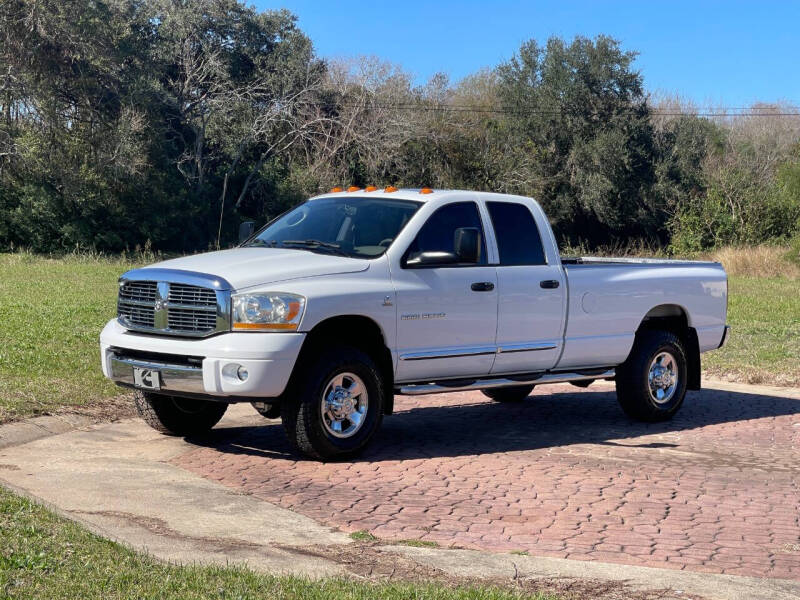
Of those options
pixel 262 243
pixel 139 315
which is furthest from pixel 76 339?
pixel 139 315

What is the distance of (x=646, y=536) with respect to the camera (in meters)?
6.54

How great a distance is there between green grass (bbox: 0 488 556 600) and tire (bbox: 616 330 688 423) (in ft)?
18.1

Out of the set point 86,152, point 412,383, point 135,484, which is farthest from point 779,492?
point 86,152

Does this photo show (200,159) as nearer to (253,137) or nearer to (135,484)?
(253,137)

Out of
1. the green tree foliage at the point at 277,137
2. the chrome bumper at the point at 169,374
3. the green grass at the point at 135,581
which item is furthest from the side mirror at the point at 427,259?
the green tree foliage at the point at 277,137

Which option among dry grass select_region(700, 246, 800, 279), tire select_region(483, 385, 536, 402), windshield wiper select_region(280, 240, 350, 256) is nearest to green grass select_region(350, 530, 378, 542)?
windshield wiper select_region(280, 240, 350, 256)

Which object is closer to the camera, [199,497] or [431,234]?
[199,497]

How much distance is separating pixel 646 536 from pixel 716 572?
733mm

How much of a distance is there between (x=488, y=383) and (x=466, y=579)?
3.84m

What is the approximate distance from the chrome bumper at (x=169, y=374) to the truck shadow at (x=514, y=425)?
1010 mm

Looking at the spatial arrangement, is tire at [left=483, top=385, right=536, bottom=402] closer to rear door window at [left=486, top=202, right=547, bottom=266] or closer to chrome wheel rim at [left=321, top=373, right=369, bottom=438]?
rear door window at [left=486, top=202, right=547, bottom=266]

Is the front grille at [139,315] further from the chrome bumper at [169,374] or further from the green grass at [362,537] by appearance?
the green grass at [362,537]

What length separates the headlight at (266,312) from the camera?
780cm

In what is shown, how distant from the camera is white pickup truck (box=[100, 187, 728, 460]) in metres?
7.88
